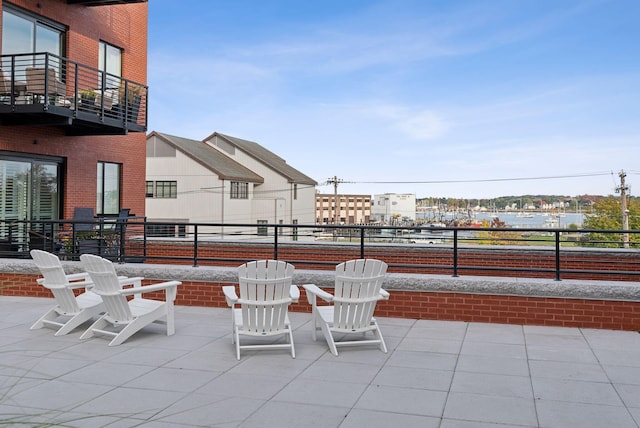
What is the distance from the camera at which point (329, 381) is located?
586 cm

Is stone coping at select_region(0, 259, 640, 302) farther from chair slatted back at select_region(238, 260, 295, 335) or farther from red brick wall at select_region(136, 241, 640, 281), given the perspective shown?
chair slatted back at select_region(238, 260, 295, 335)

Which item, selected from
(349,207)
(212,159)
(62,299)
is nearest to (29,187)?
(62,299)

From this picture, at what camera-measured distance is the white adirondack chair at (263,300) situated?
22.5 feet

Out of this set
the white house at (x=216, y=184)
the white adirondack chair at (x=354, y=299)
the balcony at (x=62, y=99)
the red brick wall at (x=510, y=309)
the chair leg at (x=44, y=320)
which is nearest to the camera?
the white adirondack chair at (x=354, y=299)

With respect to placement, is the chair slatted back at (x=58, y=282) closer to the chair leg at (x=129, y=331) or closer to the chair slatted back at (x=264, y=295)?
the chair leg at (x=129, y=331)

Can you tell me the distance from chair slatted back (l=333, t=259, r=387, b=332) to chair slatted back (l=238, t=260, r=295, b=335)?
591 mm

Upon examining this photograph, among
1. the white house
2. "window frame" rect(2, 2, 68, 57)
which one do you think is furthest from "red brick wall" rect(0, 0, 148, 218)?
the white house

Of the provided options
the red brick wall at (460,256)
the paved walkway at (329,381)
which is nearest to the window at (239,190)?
the red brick wall at (460,256)

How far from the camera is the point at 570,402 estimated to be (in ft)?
17.1

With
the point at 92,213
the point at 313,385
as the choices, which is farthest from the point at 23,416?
the point at 92,213

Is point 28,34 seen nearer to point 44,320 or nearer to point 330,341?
point 44,320

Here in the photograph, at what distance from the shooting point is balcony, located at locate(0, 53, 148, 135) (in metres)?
13.3

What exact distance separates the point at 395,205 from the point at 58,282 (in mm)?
123536

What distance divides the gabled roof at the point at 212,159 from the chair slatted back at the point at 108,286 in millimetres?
38411
